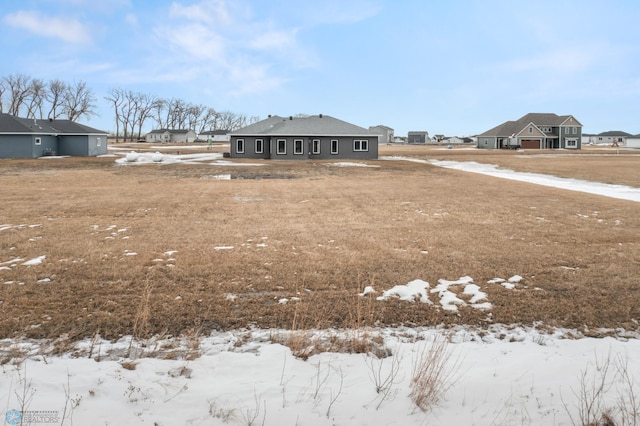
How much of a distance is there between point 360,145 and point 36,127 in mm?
31900

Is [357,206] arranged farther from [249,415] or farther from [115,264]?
[249,415]

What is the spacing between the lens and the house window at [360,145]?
47.7 m

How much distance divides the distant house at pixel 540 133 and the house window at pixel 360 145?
44.6m

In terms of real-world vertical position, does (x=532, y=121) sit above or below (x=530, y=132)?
above

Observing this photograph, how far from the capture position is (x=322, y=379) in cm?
491

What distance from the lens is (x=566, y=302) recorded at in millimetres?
6984

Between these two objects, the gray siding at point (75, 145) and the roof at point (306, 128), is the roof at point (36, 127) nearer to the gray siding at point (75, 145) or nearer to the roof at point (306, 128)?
the gray siding at point (75, 145)

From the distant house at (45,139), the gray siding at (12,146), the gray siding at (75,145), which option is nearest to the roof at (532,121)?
the distant house at (45,139)

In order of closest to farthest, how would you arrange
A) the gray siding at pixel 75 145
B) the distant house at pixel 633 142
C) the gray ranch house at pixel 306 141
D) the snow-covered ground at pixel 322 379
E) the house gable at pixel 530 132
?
the snow-covered ground at pixel 322 379 < the gray ranch house at pixel 306 141 < the gray siding at pixel 75 145 < the house gable at pixel 530 132 < the distant house at pixel 633 142

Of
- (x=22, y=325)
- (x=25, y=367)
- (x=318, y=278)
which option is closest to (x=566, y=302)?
(x=318, y=278)

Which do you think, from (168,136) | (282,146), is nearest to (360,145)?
(282,146)

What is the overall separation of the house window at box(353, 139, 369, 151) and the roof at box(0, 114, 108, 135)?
28321mm

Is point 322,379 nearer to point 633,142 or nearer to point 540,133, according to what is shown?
point 540,133

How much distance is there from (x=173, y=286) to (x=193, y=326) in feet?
5.44
